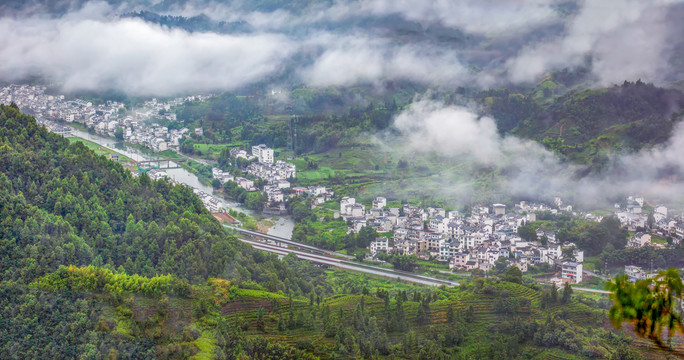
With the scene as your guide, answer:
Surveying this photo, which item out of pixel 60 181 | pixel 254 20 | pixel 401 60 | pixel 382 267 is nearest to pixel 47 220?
pixel 60 181

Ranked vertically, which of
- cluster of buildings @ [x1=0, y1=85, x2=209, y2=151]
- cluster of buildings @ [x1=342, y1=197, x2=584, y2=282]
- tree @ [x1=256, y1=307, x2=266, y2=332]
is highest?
cluster of buildings @ [x1=0, y1=85, x2=209, y2=151]

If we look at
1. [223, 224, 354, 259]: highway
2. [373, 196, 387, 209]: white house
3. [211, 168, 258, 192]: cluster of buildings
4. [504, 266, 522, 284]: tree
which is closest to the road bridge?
[211, 168, 258, 192]: cluster of buildings

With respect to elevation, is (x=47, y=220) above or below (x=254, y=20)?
below

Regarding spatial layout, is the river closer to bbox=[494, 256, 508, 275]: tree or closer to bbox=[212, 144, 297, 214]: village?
bbox=[212, 144, 297, 214]: village

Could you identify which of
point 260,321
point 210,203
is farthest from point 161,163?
point 260,321

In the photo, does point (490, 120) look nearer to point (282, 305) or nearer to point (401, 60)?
point (401, 60)

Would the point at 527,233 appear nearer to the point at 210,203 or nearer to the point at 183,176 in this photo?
the point at 210,203
